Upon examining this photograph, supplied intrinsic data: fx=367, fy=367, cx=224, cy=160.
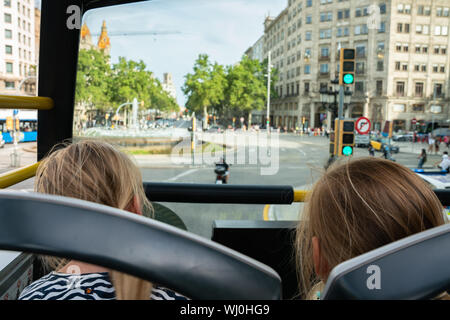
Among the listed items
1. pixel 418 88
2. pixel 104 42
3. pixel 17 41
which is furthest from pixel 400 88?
pixel 17 41

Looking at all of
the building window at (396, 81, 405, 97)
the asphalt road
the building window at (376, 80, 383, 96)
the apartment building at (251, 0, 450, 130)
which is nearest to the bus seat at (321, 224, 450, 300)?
the apartment building at (251, 0, 450, 130)

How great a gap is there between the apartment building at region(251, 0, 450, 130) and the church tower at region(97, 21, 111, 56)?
1.54 metres

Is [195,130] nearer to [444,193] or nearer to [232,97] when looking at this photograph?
[232,97]

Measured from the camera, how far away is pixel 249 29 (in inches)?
91.4

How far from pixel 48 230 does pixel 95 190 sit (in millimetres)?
440

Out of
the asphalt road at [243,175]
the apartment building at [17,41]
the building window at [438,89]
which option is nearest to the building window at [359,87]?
the asphalt road at [243,175]

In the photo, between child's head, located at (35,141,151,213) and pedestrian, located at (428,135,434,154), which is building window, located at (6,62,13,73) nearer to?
child's head, located at (35,141,151,213)

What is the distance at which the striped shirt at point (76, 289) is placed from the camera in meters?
0.63

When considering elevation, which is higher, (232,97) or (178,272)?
(232,97)

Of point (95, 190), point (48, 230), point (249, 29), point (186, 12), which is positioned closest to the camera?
point (48, 230)

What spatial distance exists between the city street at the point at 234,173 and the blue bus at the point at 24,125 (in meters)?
0.04

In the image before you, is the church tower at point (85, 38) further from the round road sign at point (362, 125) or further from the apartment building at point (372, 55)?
the round road sign at point (362, 125)

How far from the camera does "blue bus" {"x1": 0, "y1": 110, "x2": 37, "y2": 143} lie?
154 cm
